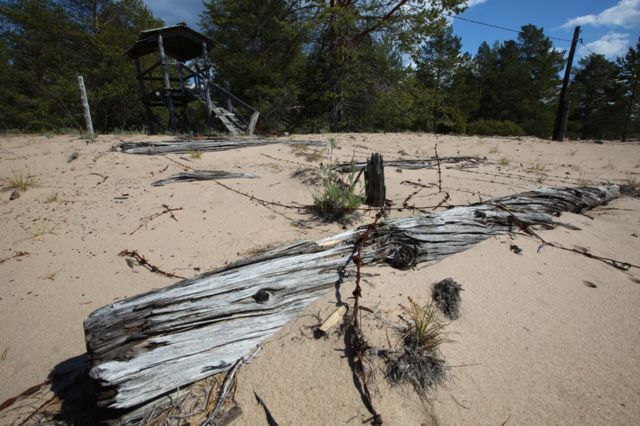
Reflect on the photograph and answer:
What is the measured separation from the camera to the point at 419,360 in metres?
1.33

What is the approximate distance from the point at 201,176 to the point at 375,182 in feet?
8.04

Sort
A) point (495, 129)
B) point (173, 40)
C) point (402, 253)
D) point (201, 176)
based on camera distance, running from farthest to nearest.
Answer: point (495, 129) → point (173, 40) → point (201, 176) → point (402, 253)

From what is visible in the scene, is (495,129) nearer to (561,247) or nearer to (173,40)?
(173,40)

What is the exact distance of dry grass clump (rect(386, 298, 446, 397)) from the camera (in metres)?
1.28

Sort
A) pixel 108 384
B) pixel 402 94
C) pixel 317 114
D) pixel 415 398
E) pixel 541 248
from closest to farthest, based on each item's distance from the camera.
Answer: pixel 108 384 → pixel 415 398 → pixel 541 248 → pixel 402 94 → pixel 317 114

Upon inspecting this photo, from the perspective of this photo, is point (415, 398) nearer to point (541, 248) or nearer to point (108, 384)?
point (108, 384)

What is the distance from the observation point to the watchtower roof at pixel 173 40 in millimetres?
9152

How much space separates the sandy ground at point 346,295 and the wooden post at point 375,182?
26cm

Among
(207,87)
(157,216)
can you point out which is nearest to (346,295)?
(157,216)

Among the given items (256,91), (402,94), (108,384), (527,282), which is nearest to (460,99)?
(402,94)

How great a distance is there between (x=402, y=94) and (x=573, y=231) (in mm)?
10265

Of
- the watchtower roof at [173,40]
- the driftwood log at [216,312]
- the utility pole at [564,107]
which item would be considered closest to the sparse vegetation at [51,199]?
the driftwood log at [216,312]

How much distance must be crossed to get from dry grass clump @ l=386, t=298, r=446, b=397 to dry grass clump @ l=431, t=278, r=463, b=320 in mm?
216

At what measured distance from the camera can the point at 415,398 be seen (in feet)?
4.01
